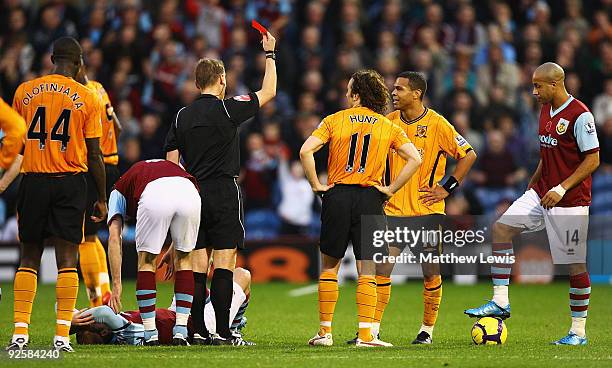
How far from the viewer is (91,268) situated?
1209cm

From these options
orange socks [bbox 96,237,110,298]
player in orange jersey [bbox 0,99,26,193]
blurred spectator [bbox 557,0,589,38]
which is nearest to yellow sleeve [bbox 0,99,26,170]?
player in orange jersey [bbox 0,99,26,193]

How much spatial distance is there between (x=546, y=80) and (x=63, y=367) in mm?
5109

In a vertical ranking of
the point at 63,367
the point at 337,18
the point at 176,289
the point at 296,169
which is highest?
the point at 337,18

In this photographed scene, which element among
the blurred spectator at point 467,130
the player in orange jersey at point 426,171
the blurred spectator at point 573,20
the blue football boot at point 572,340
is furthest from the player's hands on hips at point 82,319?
the blurred spectator at point 573,20

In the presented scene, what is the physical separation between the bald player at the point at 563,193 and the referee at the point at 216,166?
2.30m

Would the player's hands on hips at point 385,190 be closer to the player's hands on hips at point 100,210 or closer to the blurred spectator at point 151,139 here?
the player's hands on hips at point 100,210

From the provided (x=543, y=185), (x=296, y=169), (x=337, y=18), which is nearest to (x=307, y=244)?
(x=296, y=169)

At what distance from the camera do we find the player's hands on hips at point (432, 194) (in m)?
10.7

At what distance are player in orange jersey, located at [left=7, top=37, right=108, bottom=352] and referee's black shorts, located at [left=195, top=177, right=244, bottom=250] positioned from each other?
110 cm

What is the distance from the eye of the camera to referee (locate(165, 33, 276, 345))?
998 centimetres

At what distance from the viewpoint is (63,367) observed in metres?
8.34

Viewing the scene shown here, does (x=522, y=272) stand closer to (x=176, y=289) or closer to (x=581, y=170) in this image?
(x=581, y=170)

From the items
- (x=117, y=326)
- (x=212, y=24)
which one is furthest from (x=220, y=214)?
(x=212, y=24)

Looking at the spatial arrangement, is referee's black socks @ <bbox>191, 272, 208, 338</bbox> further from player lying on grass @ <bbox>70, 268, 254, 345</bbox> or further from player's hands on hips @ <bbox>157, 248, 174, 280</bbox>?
player's hands on hips @ <bbox>157, 248, 174, 280</bbox>
